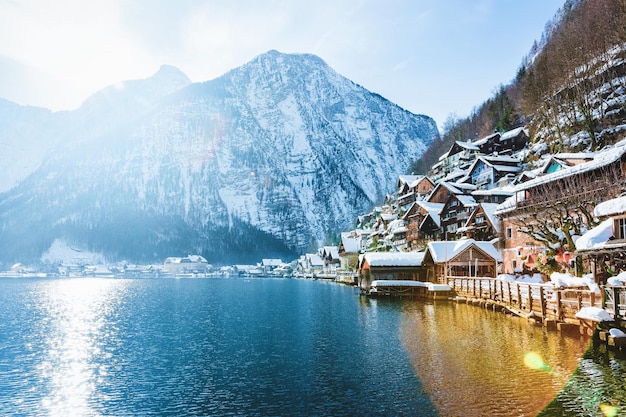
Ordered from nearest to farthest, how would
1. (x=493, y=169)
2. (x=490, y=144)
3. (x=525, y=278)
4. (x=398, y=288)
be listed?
(x=525, y=278) → (x=398, y=288) → (x=493, y=169) → (x=490, y=144)

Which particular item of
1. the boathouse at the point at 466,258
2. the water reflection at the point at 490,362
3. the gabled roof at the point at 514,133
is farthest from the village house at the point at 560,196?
the gabled roof at the point at 514,133

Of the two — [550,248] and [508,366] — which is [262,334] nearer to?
[508,366]

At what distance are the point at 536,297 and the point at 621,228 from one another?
10067mm

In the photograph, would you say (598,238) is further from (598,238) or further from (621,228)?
(621,228)

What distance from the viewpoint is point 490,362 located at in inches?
894

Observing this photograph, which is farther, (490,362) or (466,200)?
(466,200)

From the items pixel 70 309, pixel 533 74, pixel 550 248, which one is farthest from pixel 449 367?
pixel 533 74

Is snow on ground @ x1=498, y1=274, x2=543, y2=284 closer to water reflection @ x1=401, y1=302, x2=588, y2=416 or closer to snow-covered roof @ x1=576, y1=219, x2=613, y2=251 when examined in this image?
water reflection @ x1=401, y1=302, x2=588, y2=416

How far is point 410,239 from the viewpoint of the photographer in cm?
9181

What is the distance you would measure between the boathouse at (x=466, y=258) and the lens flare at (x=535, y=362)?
1431 inches

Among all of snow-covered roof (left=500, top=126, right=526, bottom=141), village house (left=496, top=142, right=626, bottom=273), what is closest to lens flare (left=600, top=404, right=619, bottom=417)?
village house (left=496, top=142, right=626, bottom=273)

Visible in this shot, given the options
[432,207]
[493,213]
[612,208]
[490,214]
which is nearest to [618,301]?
[612,208]

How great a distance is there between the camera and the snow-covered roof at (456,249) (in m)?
60.0

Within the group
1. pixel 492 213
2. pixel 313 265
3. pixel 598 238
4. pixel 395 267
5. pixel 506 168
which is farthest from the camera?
pixel 313 265
